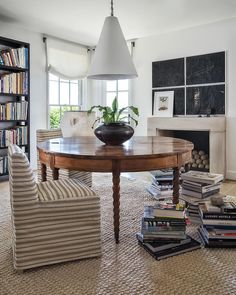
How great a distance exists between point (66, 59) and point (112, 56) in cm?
274

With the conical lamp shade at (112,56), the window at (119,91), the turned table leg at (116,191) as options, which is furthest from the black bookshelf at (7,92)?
the turned table leg at (116,191)

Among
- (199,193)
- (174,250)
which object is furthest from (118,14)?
(174,250)

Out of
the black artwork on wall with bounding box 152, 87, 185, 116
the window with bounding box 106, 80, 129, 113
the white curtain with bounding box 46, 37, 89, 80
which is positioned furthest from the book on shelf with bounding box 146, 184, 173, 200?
the white curtain with bounding box 46, 37, 89, 80

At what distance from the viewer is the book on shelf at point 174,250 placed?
1.91m

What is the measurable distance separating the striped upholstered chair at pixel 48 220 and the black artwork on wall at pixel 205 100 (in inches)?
124

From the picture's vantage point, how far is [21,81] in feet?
14.3

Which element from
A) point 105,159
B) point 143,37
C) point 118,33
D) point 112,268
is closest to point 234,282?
point 112,268

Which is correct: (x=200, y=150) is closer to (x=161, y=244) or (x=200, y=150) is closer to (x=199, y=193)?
(x=199, y=193)

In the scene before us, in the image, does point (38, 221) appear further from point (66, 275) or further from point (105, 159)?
point (105, 159)

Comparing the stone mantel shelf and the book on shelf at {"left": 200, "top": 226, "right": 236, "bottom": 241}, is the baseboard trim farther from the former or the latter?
the book on shelf at {"left": 200, "top": 226, "right": 236, "bottom": 241}

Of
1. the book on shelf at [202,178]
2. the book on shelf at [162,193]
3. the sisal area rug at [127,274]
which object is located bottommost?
the sisal area rug at [127,274]

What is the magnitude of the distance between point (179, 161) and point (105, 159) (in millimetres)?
566

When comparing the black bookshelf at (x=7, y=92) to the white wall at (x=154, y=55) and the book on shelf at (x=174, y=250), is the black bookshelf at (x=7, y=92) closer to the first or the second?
the white wall at (x=154, y=55)

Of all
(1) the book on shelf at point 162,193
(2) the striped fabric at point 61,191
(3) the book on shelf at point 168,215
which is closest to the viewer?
(2) the striped fabric at point 61,191
